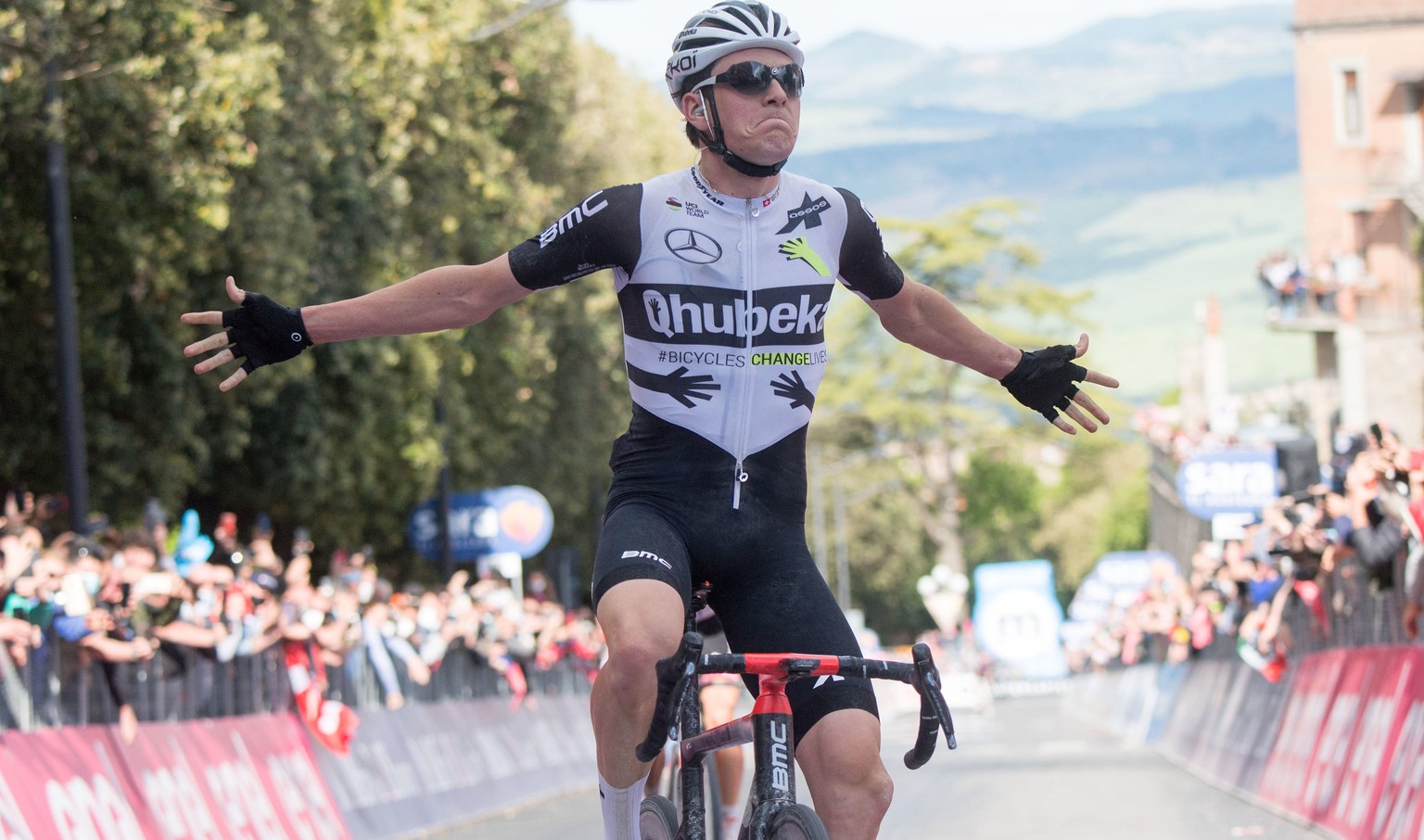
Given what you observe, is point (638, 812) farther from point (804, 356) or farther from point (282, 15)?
point (282, 15)

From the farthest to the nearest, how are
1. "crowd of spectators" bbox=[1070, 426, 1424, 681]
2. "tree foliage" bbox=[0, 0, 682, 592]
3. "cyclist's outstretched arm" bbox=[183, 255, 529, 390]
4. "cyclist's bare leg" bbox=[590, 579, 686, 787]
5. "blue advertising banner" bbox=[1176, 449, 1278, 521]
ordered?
"blue advertising banner" bbox=[1176, 449, 1278, 521], "tree foliage" bbox=[0, 0, 682, 592], "crowd of spectators" bbox=[1070, 426, 1424, 681], "cyclist's outstretched arm" bbox=[183, 255, 529, 390], "cyclist's bare leg" bbox=[590, 579, 686, 787]

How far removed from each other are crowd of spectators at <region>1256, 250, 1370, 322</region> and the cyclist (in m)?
44.5

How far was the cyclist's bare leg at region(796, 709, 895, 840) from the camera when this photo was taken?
5719mm

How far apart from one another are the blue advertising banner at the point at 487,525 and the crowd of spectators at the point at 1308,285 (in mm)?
21470

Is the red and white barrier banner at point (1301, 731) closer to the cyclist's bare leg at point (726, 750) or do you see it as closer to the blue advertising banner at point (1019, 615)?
the cyclist's bare leg at point (726, 750)

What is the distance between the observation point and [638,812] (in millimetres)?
6070

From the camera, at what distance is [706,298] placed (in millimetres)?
6020

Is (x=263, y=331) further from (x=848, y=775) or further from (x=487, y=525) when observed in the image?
(x=487, y=525)

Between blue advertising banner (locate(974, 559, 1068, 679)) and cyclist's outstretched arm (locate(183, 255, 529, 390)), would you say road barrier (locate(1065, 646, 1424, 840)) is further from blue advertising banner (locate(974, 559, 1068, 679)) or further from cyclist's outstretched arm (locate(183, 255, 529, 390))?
blue advertising banner (locate(974, 559, 1068, 679))

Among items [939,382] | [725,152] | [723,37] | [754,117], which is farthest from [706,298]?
[939,382]

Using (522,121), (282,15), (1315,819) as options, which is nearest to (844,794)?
(1315,819)

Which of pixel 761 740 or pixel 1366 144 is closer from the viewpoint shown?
pixel 761 740

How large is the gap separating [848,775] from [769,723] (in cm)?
27

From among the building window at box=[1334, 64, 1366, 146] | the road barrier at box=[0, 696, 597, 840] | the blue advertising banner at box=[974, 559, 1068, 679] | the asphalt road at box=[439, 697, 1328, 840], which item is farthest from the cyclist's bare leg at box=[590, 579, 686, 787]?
the blue advertising banner at box=[974, 559, 1068, 679]
